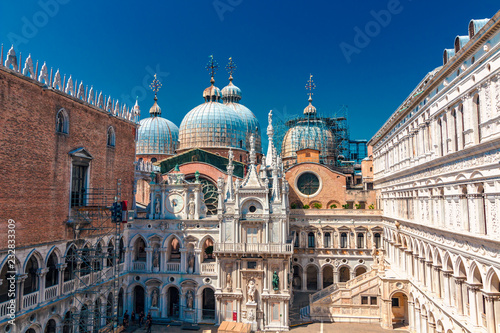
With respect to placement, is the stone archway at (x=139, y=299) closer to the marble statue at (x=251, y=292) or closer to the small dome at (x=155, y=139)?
the marble statue at (x=251, y=292)

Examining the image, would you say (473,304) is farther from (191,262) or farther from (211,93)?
(211,93)

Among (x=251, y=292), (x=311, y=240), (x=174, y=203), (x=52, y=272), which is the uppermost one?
(x=174, y=203)

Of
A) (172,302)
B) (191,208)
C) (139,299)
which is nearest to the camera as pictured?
(191,208)

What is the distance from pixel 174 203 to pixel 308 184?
802 inches

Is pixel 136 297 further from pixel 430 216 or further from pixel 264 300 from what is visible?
pixel 430 216

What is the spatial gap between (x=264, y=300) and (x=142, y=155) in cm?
3651

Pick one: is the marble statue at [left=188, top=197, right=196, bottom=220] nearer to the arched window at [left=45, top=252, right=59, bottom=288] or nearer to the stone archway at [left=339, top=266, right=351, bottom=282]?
the arched window at [left=45, top=252, right=59, bottom=288]

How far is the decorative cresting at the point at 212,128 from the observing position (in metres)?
56.2

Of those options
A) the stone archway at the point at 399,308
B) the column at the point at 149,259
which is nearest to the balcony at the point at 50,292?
the column at the point at 149,259

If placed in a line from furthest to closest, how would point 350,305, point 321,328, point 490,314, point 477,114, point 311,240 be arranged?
point 311,240 → point 350,305 → point 321,328 → point 477,114 → point 490,314

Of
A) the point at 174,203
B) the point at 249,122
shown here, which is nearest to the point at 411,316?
the point at 174,203

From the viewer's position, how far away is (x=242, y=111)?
6581 centimetres

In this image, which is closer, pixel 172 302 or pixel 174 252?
pixel 172 302

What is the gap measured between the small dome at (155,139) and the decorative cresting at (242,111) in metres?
11.4
